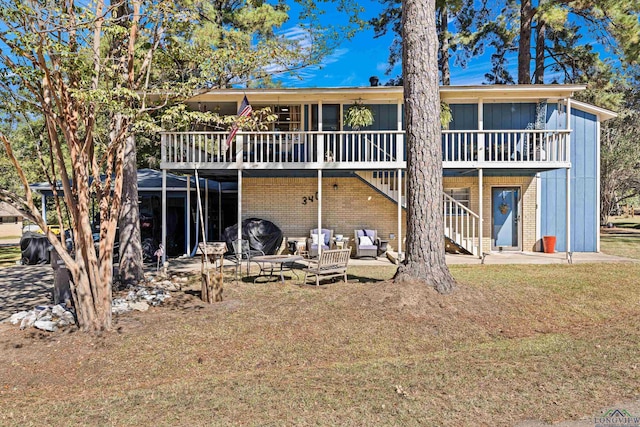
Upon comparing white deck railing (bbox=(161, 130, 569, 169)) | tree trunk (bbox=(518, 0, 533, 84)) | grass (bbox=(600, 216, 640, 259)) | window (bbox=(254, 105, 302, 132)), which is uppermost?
tree trunk (bbox=(518, 0, 533, 84))

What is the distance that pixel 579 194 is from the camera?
1416 centimetres

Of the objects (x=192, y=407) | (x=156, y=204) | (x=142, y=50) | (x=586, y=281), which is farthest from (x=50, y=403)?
(x=156, y=204)

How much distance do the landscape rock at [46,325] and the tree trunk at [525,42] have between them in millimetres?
18813

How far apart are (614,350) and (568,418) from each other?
2.14 metres

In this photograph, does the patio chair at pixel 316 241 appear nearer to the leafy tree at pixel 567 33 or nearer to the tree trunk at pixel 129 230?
the tree trunk at pixel 129 230

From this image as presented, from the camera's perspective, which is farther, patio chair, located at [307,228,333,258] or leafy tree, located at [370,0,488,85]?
leafy tree, located at [370,0,488,85]

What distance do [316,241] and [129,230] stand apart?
5801 millimetres

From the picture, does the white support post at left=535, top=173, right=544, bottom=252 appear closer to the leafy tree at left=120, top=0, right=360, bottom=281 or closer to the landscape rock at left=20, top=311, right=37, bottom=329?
the leafy tree at left=120, top=0, right=360, bottom=281

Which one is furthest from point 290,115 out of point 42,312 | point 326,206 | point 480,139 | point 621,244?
point 621,244

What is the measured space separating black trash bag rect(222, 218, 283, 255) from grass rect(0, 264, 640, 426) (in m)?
5.20

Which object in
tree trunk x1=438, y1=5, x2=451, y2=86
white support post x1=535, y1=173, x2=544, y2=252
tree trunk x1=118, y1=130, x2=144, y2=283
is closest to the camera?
tree trunk x1=118, y1=130, x2=144, y2=283

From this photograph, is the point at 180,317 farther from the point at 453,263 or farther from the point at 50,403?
the point at 453,263

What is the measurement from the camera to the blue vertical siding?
14.1 meters

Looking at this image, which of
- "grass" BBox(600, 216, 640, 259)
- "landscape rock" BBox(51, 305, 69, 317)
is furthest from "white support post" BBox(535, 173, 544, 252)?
"landscape rock" BBox(51, 305, 69, 317)
